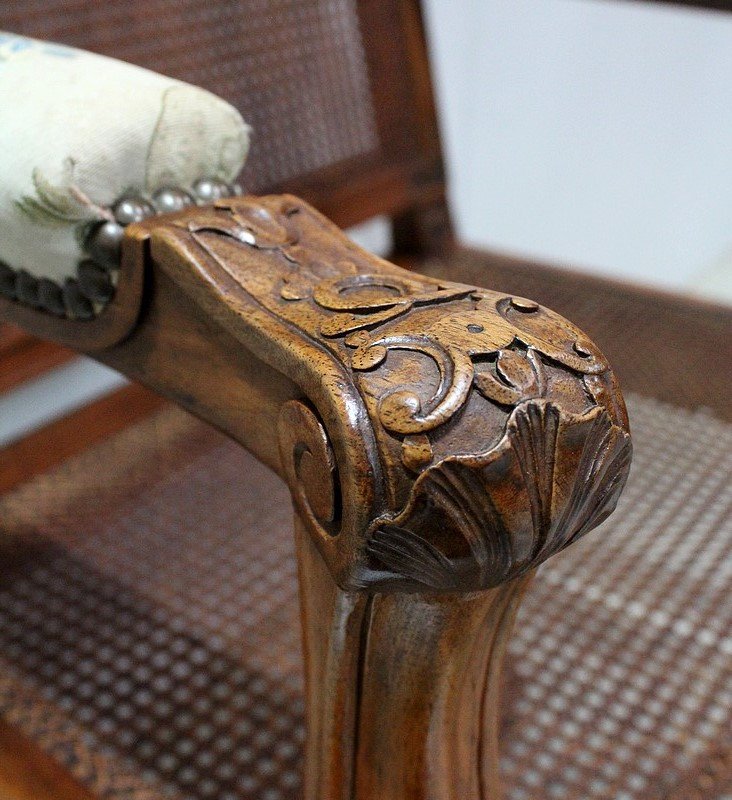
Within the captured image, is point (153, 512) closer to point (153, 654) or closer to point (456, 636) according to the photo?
point (153, 654)

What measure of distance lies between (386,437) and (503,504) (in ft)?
0.13

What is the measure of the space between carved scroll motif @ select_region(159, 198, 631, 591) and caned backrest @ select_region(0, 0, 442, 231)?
0.54 metres

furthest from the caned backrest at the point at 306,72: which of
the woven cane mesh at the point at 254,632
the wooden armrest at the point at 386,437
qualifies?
the wooden armrest at the point at 386,437

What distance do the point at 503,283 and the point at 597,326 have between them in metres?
0.11

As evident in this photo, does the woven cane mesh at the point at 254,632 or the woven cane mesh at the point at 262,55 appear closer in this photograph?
the woven cane mesh at the point at 254,632

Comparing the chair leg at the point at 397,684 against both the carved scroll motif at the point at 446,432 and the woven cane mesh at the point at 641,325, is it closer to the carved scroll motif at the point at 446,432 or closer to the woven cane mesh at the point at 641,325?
the carved scroll motif at the point at 446,432

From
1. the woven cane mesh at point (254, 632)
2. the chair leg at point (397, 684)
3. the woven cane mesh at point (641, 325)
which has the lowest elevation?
the woven cane mesh at point (641, 325)

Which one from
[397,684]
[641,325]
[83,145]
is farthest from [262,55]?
[397,684]

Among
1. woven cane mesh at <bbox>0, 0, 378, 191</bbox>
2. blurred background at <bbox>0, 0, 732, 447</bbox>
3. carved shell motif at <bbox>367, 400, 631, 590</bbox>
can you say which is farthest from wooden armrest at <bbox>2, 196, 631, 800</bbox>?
blurred background at <bbox>0, 0, 732, 447</bbox>

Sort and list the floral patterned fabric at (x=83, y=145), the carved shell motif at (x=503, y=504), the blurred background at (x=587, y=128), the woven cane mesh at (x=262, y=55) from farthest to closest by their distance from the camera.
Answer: the blurred background at (x=587, y=128) < the woven cane mesh at (x=262, y=55) < the floral patterned fabric at (x=83, y=145) < the carved shell motif at (x=503, y=504)

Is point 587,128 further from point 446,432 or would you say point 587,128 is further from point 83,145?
point 446,432

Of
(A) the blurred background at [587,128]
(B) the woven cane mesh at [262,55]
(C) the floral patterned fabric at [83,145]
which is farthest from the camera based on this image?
(A) the blurred background at [587,128]

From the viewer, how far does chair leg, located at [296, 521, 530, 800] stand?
37cm

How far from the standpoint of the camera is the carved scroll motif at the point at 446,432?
0.30 metres
